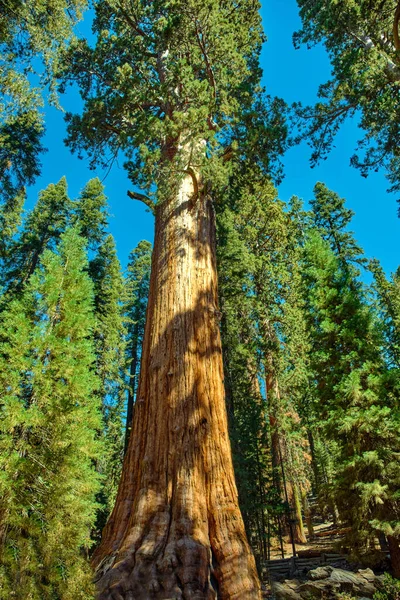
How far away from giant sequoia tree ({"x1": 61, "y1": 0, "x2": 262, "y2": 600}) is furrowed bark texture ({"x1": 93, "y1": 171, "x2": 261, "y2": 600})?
0.01 m

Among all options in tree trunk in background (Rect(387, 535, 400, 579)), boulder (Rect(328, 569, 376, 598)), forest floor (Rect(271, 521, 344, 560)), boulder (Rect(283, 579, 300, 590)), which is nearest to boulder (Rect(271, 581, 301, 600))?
boulder (Rect(328, 569, 376, 598))

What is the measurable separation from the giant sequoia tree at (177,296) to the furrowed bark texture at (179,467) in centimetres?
1

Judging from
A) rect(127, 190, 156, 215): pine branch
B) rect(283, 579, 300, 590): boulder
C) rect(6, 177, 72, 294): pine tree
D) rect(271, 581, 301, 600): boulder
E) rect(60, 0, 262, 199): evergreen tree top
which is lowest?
rect(283, 579, 300, 590): boulder

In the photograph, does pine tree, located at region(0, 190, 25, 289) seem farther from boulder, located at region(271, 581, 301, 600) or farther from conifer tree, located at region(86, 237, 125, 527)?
boulder, located at region(271, 581, 301, 600)

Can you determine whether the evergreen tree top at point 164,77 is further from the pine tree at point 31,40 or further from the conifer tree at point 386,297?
the conifer tree at point 386,297

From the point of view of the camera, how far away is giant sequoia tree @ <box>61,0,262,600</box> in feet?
10.1

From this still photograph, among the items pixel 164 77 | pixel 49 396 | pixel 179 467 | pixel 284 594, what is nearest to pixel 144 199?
pixel 164 77

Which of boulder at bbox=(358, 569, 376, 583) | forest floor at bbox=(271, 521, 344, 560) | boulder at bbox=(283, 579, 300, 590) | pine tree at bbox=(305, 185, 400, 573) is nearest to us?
boulder at bbox=(358, 569, 376, 583)

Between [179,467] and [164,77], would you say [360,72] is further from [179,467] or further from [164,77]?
[179,467]

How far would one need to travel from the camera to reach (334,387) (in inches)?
357

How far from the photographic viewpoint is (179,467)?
3.59 metres

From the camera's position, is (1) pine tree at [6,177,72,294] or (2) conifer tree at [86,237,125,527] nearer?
(2) conifer tree at [86,237,125,527]

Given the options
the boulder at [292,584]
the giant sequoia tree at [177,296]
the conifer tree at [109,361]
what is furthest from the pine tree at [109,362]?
the giant sequoia tree at [177,296]

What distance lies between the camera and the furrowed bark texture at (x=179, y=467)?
2939 millimetres
